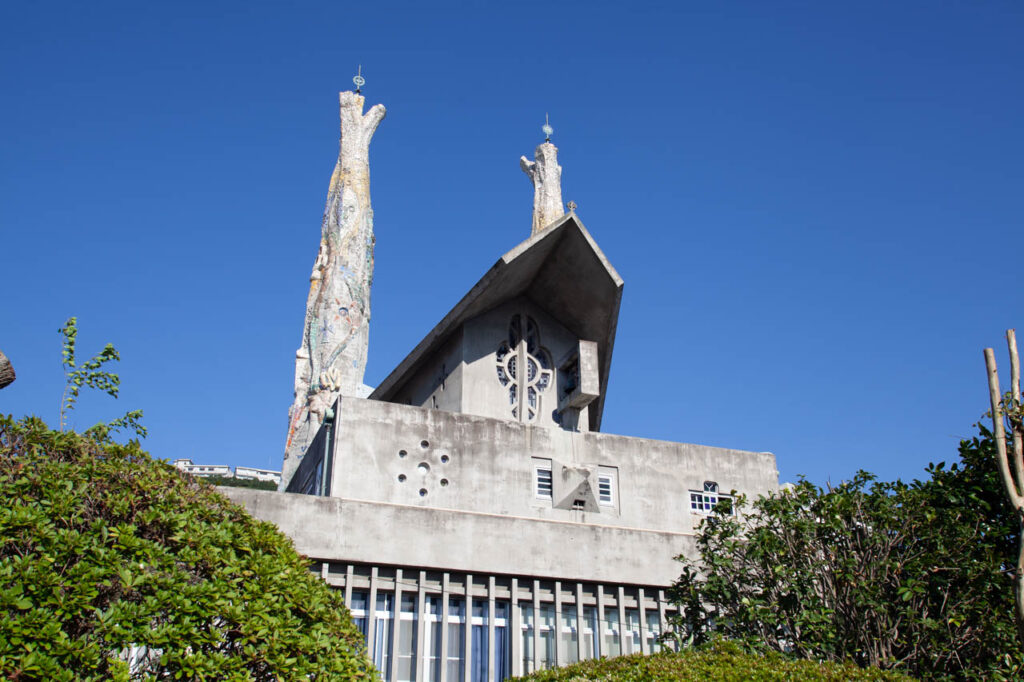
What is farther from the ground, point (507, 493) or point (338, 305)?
point (338, 305)

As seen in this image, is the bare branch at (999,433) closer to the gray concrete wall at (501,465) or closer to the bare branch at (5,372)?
the gray concrete wall at (501,465)

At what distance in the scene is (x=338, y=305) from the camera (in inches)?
1626

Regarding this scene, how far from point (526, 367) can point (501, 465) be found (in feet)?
14.8

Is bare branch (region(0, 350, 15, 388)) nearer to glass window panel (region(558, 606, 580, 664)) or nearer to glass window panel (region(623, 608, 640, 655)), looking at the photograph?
glass window panel (region(558, 606, 580, 664))

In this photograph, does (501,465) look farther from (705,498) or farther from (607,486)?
(705,498)

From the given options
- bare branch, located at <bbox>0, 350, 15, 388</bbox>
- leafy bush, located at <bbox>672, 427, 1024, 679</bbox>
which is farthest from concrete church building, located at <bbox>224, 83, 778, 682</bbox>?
bare branch, located at <bbox>0, 350, 15, 388</bbox>

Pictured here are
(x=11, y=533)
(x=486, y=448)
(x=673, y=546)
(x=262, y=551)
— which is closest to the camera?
(x=11, y=533)

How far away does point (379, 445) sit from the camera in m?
22.7

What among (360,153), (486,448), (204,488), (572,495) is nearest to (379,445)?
(486,448)

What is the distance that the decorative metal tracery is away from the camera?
89.4 ft

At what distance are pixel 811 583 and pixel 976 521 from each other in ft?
9.44

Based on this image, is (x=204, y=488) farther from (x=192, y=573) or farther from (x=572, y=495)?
(x=572, y=495)

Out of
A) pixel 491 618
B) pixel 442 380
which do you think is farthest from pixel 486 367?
pixel 491 618

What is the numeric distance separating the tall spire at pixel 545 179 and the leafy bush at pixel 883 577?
31621 millimetres
